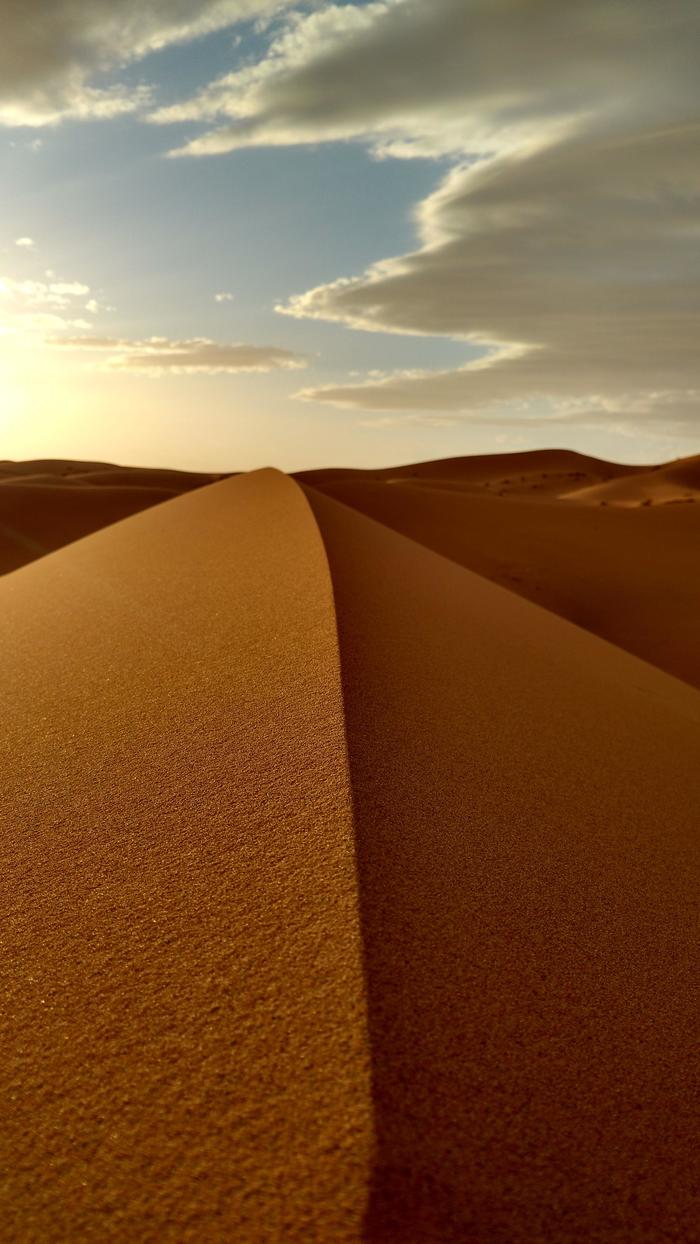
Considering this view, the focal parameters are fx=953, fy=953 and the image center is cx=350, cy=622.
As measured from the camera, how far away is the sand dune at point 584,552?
392 inches

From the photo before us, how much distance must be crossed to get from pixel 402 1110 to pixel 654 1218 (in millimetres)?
359

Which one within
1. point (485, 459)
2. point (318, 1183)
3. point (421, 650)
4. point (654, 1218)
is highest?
point (485, 459)

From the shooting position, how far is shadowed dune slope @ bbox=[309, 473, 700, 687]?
995cm

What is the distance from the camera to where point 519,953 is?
5.70 ft

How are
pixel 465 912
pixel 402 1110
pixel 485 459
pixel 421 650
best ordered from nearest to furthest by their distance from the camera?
pixel 402 1110 < pixel 465 912 < pixel 421 650 < pixel 485 459

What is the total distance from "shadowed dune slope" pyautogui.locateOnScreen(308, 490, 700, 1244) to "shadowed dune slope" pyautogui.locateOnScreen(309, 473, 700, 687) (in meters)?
5.67

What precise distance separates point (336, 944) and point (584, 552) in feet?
40.5

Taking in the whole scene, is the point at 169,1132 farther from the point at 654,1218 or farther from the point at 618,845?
the point at 618,845

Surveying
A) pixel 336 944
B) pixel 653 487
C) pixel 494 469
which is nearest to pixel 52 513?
pixel 653 487

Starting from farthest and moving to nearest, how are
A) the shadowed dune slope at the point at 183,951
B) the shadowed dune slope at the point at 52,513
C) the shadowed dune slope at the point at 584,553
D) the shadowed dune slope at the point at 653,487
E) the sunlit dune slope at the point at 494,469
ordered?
the sunlit dune slope at the point at 494,469 → the shadowed dune slope at the point at 653,487 → the shadowed dune slope at the point at 52,513 → the shadowed dune slope at the point at 584,553 → the shadowed dune slope at the point at 183,951

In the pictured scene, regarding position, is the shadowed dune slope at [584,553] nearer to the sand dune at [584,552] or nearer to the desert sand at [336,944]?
the sand dune at [584,552]

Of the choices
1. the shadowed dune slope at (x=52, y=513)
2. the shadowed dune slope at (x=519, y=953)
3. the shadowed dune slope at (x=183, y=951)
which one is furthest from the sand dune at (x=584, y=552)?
the shadowed dune slope at (x=183, y=951)

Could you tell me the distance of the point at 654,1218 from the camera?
1.24 meters

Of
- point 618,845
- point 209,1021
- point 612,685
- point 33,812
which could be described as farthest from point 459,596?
point 209,1021
